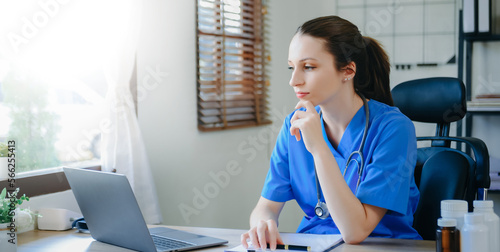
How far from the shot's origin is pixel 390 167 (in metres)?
1.37

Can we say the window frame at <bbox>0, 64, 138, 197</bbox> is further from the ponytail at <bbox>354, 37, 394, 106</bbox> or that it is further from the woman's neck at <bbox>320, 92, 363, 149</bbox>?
the ponytail at <bbox>354, 37, 394, 106</bbox>

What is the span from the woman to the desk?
0.15 ft

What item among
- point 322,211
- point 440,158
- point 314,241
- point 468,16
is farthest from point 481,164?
point 468,16

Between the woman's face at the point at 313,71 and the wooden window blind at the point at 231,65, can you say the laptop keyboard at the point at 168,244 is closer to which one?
the woman's face at the point at 313,71

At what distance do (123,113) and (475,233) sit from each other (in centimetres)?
154

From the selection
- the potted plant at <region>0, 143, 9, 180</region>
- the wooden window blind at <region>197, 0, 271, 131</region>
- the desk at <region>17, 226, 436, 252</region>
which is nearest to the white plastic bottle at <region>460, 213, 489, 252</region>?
the desk at <region>17, 226, 436, 252</region>

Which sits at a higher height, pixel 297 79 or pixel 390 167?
pixel 297 79

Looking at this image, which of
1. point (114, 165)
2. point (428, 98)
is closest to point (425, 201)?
point (428, 98)

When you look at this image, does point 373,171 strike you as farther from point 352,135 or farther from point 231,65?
point 231,65

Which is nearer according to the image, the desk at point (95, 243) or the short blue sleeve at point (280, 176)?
the desk at point (95, 243)

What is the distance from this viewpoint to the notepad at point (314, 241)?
1.19 meters

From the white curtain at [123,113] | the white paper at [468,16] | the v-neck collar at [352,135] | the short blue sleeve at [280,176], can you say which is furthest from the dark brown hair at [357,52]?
the white paper at [468,16]

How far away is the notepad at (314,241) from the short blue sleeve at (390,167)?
0.45ft

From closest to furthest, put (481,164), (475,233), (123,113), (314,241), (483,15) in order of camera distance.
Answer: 1. (475,233)
2. (314,241)
3. (481,164)
4. (123,113)
5. (483,15)
